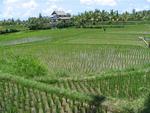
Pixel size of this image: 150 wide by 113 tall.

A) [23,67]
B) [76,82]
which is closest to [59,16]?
[23,67]

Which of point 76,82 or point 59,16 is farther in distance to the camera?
point 59,16

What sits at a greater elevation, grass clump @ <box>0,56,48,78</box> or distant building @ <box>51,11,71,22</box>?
grass clump @ <box>0,56,48,78</box>

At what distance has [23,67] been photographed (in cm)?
1120

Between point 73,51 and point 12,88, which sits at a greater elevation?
point 12,88

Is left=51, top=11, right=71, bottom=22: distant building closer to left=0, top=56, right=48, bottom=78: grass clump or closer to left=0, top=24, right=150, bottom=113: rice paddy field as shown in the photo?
left=0, top=24, right=150, bottom=113: rice paddy field

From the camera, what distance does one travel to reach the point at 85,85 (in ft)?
31.9

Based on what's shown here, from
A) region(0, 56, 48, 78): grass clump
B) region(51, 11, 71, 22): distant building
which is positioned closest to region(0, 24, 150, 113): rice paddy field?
region(0, 56, 48, 78): grass clump

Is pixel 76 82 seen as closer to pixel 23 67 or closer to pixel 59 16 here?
pixel 23 67

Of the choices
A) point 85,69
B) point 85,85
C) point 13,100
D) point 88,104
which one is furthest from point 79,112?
point 85,69

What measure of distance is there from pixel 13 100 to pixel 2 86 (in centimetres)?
76

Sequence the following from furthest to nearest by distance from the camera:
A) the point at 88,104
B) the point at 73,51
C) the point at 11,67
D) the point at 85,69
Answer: the point at 73,51 → the point at 85,69 → the point at 11,67 → the point at 88,104

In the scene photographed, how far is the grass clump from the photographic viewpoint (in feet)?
34.9

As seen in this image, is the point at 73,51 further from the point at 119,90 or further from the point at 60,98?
the point at 60,98

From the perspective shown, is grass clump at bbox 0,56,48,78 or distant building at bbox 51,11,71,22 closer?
grass clump at bbox 0,56,48,78
